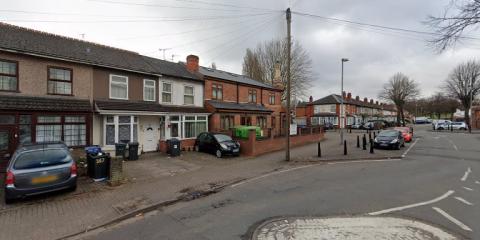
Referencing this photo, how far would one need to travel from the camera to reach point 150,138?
1675 centimetres

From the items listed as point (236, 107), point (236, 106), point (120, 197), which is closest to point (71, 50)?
point (120, 197)

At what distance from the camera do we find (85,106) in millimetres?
13305

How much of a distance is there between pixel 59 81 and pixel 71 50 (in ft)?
7.05

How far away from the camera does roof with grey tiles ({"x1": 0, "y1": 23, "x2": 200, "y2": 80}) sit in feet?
40.1

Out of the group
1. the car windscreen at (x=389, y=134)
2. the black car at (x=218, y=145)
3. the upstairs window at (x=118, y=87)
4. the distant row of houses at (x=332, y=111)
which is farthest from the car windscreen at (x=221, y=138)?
the distant row of houses at (x=332, y=111)

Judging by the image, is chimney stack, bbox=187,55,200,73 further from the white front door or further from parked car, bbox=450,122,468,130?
parked car, bbox=450,122,468,130

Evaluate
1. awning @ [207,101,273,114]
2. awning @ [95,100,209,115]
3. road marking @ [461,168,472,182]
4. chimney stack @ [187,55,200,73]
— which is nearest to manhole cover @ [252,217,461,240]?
road marking @ [461,168,472,182]

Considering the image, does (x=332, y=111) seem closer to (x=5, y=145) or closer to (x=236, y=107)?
(x=236, y=107)

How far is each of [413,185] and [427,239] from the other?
15.8 ft

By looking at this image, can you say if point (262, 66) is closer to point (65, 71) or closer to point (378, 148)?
point (378, 148)

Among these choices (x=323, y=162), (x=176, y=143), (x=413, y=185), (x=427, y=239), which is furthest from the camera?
(x=176, y=143)

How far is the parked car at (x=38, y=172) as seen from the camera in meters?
7.14

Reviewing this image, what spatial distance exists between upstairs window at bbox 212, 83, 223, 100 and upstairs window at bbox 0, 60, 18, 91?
1295 cm

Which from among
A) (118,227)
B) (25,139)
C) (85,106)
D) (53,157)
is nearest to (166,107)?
(85,106)
